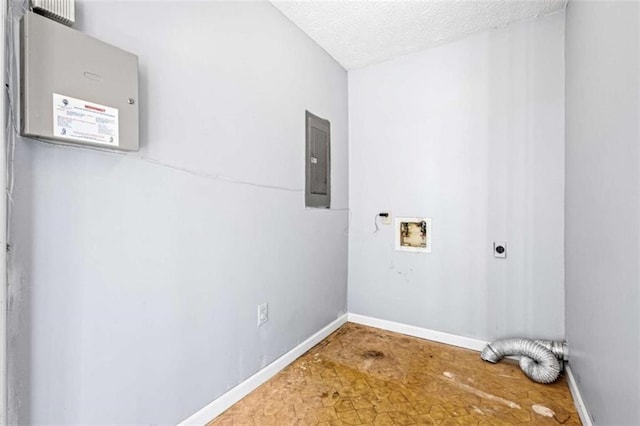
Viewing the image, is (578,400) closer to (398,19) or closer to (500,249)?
(500,249)

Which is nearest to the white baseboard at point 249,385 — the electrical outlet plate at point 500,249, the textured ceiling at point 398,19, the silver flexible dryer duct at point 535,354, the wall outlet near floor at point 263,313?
the wall outlet near floor at point 263,313

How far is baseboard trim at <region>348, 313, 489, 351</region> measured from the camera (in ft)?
7.55

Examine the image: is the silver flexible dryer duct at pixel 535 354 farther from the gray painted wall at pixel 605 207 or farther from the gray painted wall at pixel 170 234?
the gray painted wall at pixel 170 234

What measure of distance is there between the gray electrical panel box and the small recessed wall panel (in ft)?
4.27

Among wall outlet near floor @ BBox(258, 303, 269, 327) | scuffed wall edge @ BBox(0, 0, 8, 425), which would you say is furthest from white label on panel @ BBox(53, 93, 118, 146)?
wall outlet near floor @ BBox(258, 303, 269, 327)

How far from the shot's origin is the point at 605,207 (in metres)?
1.24

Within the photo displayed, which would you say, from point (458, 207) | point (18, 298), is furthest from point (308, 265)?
point (18, 298)

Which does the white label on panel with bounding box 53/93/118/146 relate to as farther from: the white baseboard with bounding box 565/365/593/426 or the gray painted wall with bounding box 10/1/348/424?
the white baseboard with bounding box 565/365/593/426

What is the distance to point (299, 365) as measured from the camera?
207 cm

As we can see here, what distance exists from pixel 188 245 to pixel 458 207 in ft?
6.39

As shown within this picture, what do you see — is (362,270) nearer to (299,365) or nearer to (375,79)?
(299,365)

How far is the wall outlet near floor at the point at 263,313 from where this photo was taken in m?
1.84

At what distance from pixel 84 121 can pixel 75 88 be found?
4.1 inches

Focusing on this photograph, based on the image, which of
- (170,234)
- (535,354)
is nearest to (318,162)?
(170,234)
